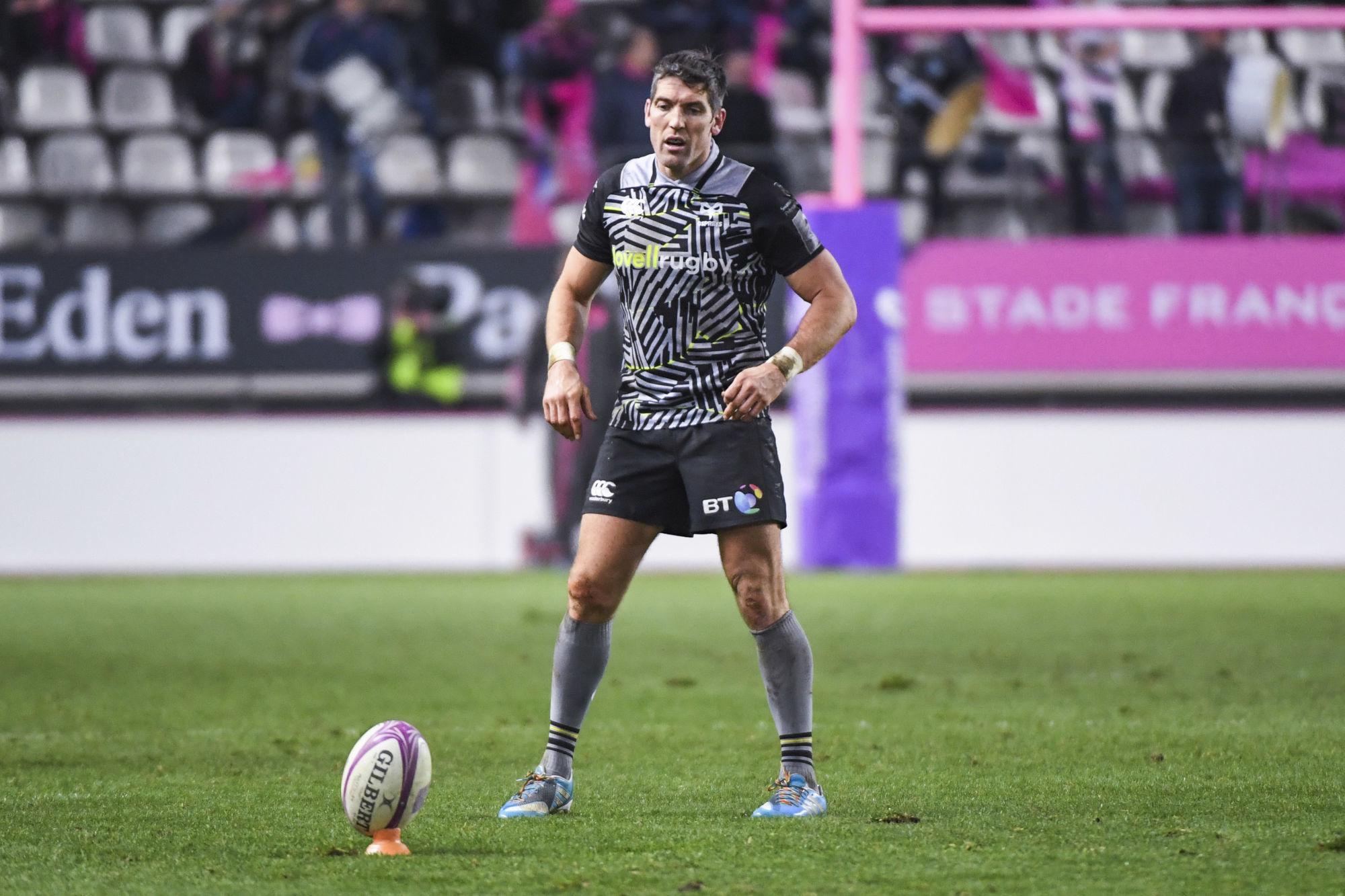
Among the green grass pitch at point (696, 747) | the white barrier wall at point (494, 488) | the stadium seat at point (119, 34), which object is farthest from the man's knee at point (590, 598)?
the stadium seat at point (119, 34)

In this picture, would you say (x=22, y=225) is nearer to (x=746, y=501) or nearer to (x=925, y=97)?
(x=925, y=97)

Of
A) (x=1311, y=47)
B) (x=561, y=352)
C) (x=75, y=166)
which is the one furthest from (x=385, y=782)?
(x=75, y=166)

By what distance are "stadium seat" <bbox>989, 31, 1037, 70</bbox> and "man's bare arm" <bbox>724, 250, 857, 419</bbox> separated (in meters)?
10.6

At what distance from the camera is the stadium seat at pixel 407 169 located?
13.8 m

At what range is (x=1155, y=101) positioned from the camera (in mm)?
13445

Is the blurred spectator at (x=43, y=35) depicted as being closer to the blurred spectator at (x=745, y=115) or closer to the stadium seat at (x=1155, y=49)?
the blurred spectator at (x=745, y=115)

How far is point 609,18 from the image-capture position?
1617 centimetres

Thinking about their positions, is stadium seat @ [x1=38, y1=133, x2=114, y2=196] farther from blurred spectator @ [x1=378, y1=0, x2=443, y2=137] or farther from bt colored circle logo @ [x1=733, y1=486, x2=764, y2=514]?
bt colored circle logo @ [x1=733, y1=486, x2=764, y2=514]

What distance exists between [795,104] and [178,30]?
524 centimetres

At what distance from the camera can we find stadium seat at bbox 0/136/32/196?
13578 mm

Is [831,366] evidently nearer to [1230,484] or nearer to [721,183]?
[1230,484]

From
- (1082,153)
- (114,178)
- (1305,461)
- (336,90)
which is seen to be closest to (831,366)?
(1082,153)

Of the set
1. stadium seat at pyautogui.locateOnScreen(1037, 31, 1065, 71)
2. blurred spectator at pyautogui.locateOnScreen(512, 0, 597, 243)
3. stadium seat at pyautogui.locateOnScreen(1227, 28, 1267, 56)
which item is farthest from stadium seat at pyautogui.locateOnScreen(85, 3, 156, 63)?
stadium seat at pyautogui.locateOnScreen(1227, 28, 1267, 56)

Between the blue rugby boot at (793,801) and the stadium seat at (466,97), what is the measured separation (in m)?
11.7
